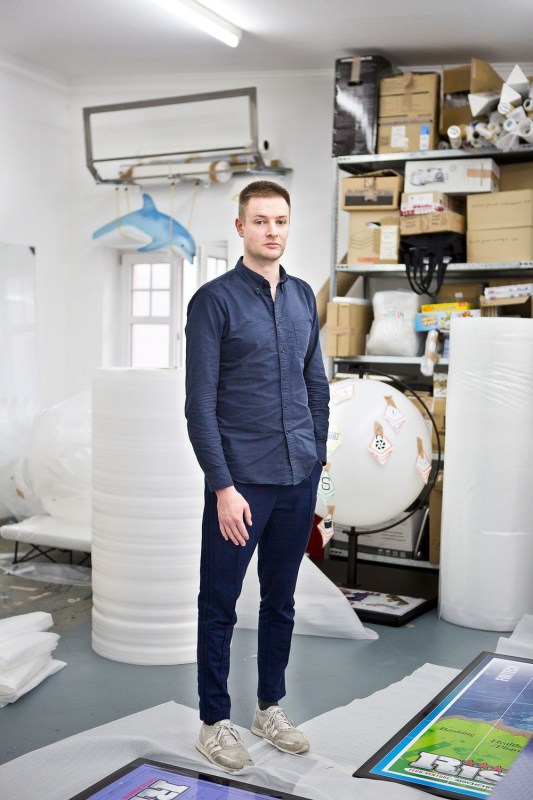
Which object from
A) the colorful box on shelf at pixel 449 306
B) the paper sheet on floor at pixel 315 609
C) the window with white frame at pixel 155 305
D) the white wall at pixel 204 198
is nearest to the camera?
the paper sheet on floor at pixel 315 609

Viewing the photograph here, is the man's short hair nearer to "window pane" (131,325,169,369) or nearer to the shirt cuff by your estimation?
the shirt cuff

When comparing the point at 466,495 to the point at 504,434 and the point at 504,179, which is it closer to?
the point at 504,434

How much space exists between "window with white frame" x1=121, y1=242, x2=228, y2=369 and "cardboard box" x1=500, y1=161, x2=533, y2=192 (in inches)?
77.6

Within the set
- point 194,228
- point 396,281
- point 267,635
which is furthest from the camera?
point 194,228

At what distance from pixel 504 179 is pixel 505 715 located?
3302mm

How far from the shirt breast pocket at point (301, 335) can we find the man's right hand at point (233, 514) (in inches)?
17.3

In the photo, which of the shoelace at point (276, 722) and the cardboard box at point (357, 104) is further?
the cardboard box at point (357, 104)

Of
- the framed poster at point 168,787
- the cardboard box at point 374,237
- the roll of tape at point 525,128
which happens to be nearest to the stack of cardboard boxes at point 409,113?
the cardboard box at point 374,237

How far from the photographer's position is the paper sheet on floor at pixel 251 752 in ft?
7.53

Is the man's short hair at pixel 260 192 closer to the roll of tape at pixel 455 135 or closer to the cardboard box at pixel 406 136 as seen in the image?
the roll of tape at pixel 455 135

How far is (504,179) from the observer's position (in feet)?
16.7

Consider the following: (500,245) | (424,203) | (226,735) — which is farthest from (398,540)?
(226,735)

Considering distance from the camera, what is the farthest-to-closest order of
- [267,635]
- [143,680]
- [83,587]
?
[83,587], [143,680], [267,635]

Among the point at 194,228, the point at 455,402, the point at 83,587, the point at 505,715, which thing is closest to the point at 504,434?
the point at 455,402
